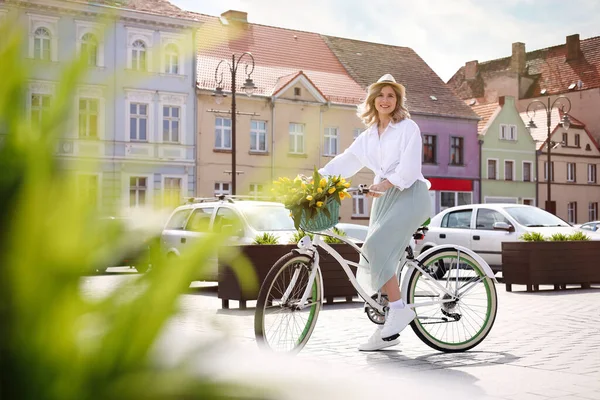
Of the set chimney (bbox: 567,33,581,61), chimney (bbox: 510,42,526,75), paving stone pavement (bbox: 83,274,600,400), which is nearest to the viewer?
paving stone pavement (bbox: 83,274,600,400)

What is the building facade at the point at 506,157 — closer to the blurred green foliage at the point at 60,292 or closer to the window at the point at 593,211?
the window at the point at 593,211

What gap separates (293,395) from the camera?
0.75 metres

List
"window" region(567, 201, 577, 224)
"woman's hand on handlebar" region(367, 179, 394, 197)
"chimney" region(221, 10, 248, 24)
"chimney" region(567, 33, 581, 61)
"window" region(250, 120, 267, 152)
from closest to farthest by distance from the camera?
1. "woman's hand on handlebar" region(367, 179, 394, 197)
2. "window" region(250, 120, 267, 152)
3. "chimney" region(221, 10, 248, 24)
4. "window" region(567, 201, 577, 224)
5. "chimney" region(567, 33, 581, 61)

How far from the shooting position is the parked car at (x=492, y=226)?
17.3m

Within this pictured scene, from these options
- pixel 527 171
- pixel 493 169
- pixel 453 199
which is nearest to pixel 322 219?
pixel 453 199

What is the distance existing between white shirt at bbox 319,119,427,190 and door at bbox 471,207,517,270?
10.7 metres

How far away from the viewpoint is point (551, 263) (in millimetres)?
14492

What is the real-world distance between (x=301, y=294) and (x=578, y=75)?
220 ft

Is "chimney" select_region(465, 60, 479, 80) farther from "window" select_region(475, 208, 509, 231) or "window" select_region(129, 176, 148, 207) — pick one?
"window" select_region(129, 176, 148, 207)

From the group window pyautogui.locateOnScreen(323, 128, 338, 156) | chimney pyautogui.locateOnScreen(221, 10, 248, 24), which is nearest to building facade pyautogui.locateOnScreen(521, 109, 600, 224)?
window pyautogui.locateOnScreen(323, 128, 338, 156)

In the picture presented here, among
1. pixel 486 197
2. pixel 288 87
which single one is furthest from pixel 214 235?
pixel 486 197

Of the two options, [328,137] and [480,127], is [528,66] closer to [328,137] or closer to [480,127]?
[480,127]

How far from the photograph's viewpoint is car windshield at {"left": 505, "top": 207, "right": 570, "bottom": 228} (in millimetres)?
17531

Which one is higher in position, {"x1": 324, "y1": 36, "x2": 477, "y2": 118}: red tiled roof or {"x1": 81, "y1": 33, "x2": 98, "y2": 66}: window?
{"x1": 324, "y1": 36, "x2": 477, "y2": 118}: red tiled roof
